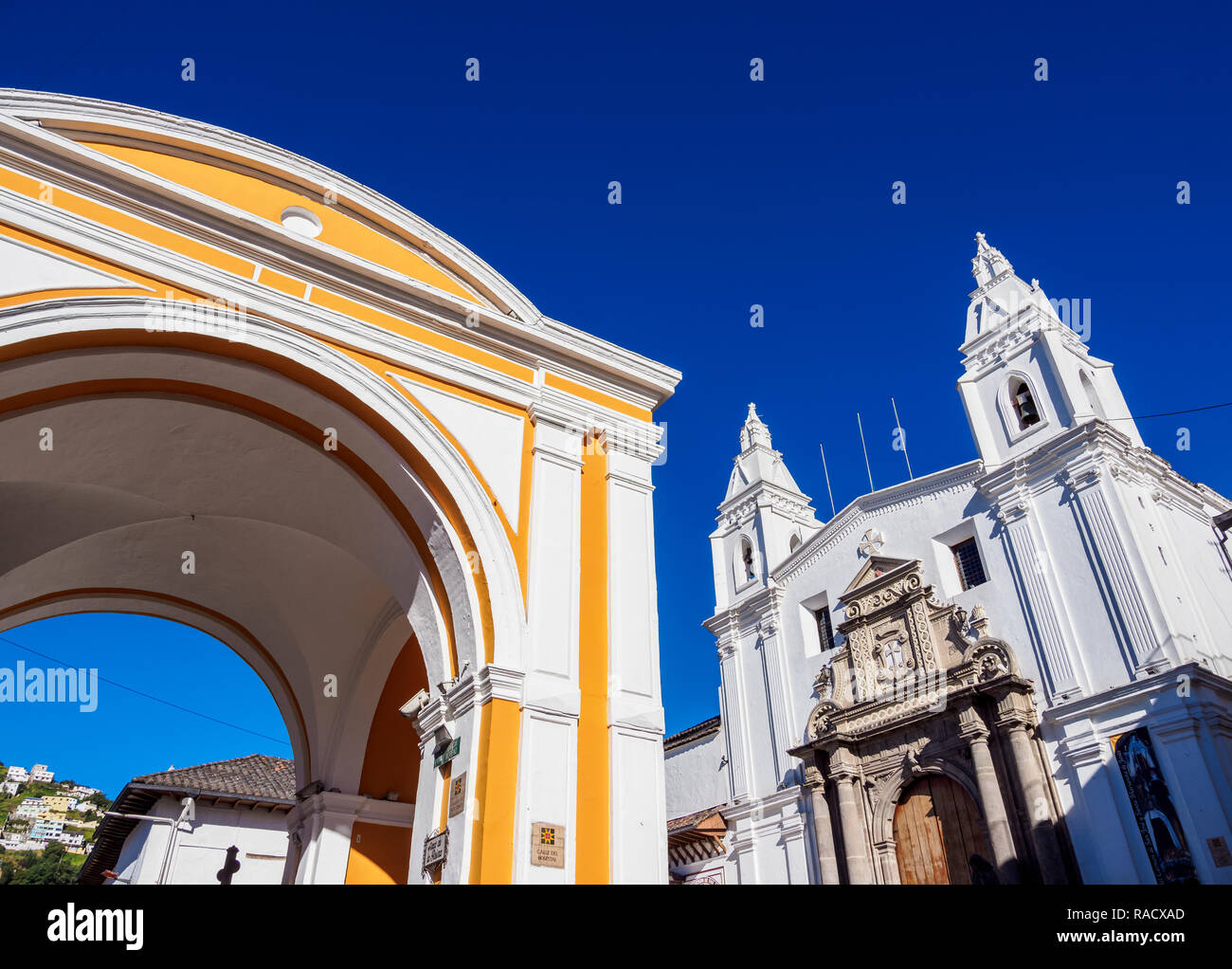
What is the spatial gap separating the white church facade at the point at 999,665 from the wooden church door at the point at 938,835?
1.3 inches

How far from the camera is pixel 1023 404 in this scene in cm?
1476

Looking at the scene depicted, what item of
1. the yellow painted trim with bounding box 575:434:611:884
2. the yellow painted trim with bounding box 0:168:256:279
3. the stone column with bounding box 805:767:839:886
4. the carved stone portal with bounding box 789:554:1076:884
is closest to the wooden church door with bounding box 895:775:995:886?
the carved stone portal with bounding box 789:554:1076:884

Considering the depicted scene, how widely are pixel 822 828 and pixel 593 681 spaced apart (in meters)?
10.6

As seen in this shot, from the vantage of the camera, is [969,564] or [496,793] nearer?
[496,793]

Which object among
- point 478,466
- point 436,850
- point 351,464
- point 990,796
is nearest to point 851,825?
point 990,796

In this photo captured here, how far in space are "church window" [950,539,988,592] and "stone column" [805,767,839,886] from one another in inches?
166

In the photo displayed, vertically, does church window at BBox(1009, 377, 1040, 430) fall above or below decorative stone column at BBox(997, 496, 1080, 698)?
above

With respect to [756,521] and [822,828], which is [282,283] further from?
[756,521]

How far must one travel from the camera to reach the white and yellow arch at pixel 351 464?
4.95 metres

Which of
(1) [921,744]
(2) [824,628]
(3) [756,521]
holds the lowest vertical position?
(1) [921,744]

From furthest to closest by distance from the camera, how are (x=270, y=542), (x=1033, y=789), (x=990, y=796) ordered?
(x=990, y=796) < (x=1033, y=789) < (x=270, y=542)

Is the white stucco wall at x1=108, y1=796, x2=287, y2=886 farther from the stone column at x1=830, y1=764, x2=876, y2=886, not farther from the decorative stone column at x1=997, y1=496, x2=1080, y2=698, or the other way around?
the decorative stone column at x1=997, y1=496, x2=1080, y2=698

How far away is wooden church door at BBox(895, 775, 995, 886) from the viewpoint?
12.2 metres
